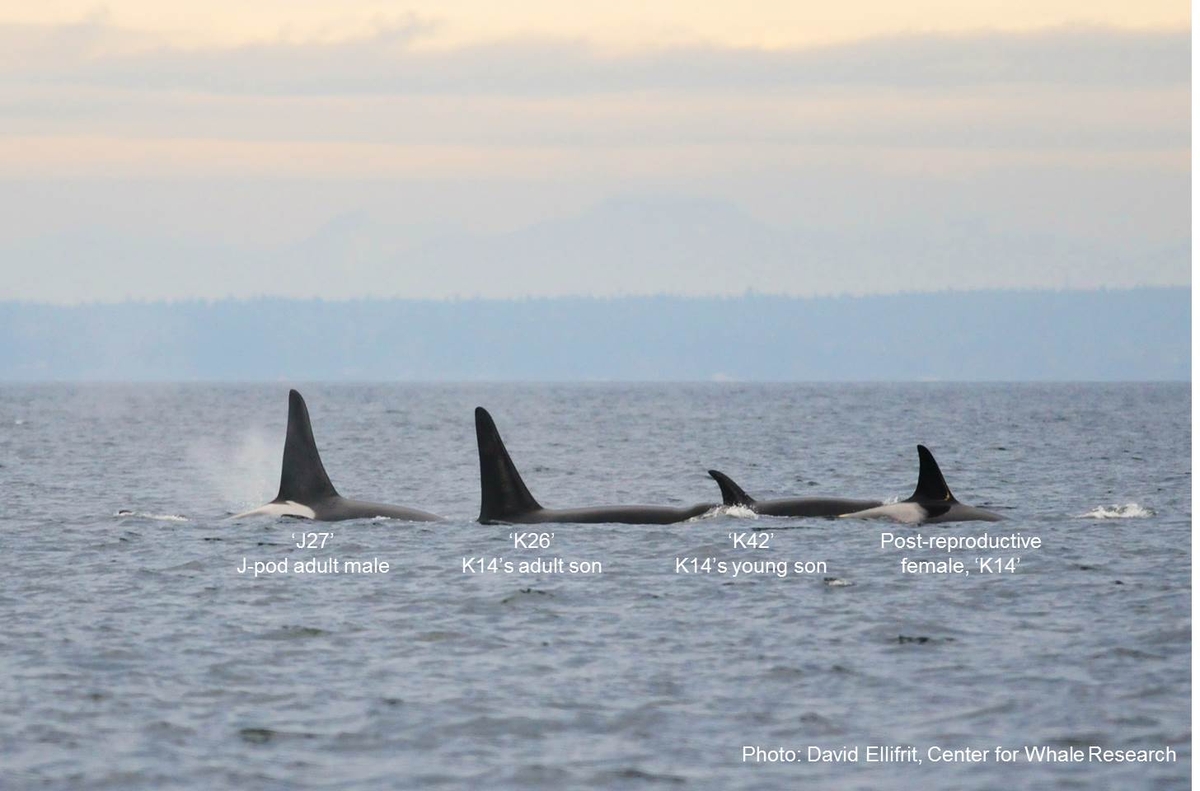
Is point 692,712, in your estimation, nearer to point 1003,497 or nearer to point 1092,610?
point 1092,610

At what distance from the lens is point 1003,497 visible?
35656 mm

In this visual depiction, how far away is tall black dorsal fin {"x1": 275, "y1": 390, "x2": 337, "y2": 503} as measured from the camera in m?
27.0

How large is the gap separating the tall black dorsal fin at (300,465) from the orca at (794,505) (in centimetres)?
637

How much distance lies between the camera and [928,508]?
26.6 m

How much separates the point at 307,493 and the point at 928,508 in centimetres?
998

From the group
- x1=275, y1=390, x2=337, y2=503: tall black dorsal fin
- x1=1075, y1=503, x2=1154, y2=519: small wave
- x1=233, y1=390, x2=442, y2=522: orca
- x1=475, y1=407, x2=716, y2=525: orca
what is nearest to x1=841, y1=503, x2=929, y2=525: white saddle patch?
x1=475, y1=407, x2=716, y2=525: orca

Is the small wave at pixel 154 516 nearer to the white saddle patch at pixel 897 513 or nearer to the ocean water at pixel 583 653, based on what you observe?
the ocean water at pixel 583 653

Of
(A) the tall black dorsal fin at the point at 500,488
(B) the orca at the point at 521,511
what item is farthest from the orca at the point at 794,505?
(A) the tall black dorsal fin at the point at 500,488

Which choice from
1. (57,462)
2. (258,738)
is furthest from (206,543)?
(57,462)

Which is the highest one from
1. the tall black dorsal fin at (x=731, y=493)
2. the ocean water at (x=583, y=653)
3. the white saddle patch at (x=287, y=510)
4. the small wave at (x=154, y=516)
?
the tall black dorsal fin at (x=731, y=493)

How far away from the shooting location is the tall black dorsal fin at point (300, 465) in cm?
2702

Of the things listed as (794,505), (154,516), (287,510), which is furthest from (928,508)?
(154,516)

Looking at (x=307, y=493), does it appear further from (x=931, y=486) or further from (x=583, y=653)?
(x=583, y=653)

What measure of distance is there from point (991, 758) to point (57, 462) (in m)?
45.5
